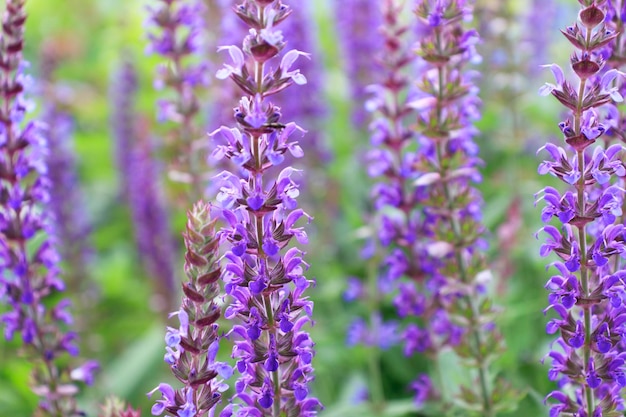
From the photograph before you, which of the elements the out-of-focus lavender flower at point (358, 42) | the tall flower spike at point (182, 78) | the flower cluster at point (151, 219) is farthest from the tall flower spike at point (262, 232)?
the out-of-focus lavender flower at point (358, 42)

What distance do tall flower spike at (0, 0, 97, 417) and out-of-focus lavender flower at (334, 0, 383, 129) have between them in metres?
3.31

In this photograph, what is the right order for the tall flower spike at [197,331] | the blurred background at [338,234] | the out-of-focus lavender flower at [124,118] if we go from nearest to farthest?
the tall flower spike at [197,331] < the blurred background at [338,234] < the out-of-focus lavender flower at [124,118]

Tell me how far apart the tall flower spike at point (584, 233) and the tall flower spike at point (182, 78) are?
6.67 ft

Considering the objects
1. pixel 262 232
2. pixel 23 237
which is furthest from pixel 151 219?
pixel 262 232

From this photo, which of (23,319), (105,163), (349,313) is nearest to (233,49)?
(23,319)

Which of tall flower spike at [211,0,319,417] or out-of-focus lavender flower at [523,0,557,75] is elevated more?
out-of-focus lavender flower at [523,0,557,75]

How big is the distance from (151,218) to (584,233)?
3616mm

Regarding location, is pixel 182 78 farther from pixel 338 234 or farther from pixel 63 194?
pixel 338 234

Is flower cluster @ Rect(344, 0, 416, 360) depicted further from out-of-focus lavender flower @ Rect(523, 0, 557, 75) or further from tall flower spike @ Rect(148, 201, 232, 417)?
out-of-focus lavender flower @ Rect(523, 0, 557, 75)

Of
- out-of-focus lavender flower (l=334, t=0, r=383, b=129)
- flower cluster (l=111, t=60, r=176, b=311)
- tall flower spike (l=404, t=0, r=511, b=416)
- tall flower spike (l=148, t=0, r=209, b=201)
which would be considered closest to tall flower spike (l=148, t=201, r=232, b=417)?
tall flower spike (l=404, t=0, r=511, b=416)

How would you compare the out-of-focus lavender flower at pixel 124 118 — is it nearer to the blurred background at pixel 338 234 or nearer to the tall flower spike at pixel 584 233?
A: the blurred background at pixel 338 234

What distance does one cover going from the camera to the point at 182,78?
3.92m

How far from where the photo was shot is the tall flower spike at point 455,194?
294 centimetres

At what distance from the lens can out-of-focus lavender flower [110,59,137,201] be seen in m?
6.20
